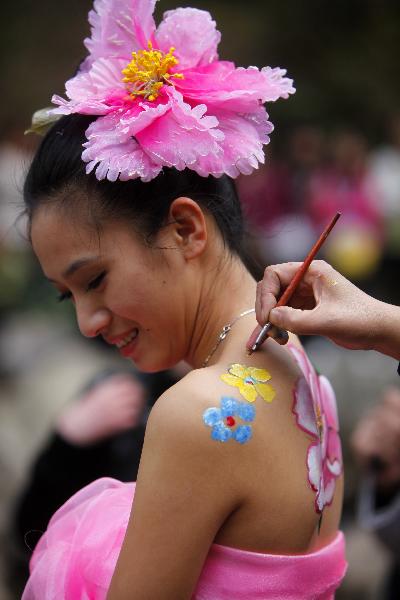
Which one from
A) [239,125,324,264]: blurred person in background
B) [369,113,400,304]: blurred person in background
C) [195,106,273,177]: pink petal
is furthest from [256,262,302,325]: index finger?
[369,113,400,304]: blurred person in background

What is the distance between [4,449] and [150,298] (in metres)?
3.51

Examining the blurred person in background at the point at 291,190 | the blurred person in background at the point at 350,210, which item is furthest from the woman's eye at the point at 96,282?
the blurred person in background at the point at 350,210

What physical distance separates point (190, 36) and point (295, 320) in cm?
71

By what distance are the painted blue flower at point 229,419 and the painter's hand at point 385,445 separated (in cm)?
134

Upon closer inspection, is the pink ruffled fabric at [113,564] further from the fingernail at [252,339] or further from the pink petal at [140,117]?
the pink petal at [140,117]

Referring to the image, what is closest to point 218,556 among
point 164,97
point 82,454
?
point 164,97

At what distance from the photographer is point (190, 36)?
5.81 ft

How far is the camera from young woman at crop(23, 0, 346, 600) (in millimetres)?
1440

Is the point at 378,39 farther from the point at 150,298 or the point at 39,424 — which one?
the point at 150,298

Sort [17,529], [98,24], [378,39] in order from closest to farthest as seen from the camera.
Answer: [98,24] < [17,529] < [378,39]

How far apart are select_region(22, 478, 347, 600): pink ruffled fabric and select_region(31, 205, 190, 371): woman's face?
0.33 metres

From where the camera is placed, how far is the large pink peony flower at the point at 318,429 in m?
1.59

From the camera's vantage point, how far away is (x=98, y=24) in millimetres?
1816

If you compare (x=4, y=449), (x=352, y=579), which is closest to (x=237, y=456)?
(x=352, y=579)
